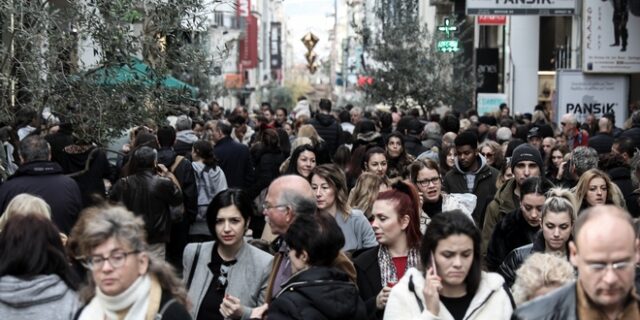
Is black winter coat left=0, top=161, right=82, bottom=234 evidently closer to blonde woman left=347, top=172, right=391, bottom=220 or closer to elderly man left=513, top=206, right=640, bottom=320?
blonde woman left=347, top=172, right=391, bottom=220

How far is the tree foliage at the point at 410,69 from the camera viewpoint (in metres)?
33.8

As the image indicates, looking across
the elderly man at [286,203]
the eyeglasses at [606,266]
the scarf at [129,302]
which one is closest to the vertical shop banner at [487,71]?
the elderly man at [286,203]

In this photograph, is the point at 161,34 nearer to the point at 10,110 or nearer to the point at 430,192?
the point at 10,110

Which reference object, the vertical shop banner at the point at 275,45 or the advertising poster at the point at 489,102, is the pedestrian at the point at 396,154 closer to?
the advertising poster at the point at 489,102

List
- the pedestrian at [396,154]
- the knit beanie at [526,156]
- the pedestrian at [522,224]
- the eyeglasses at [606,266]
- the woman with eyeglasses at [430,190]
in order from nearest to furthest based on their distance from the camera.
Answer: the eyeglasses at [606,266] → the pedestrian at [522,224] → the woman with eyeglasses at [430,190] → the knit beanie at [526,156] → the pedestrian at [396,154]

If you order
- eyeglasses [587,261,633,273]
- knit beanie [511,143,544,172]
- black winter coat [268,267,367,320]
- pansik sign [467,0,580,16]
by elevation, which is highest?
pansik sign [467,0,580,16]

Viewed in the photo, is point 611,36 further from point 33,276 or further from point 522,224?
point 33,276

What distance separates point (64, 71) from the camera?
12.8m

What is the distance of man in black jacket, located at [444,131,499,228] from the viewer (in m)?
12.7

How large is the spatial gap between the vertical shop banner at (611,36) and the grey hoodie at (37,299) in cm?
2357

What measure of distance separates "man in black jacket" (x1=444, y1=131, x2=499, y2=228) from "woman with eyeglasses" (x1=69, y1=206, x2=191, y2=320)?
724 cm

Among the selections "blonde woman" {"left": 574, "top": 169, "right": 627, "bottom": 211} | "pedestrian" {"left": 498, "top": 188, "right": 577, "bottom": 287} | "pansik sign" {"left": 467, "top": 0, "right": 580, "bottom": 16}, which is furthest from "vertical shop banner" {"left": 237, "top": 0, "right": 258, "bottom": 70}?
"pedestrian" {"left": 498, "top": 188, "right": 577, "bottom": 287}

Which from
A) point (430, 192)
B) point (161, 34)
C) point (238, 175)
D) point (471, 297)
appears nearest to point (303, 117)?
point (238, 175)

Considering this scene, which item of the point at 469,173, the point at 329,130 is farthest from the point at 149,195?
the point at 329,130
